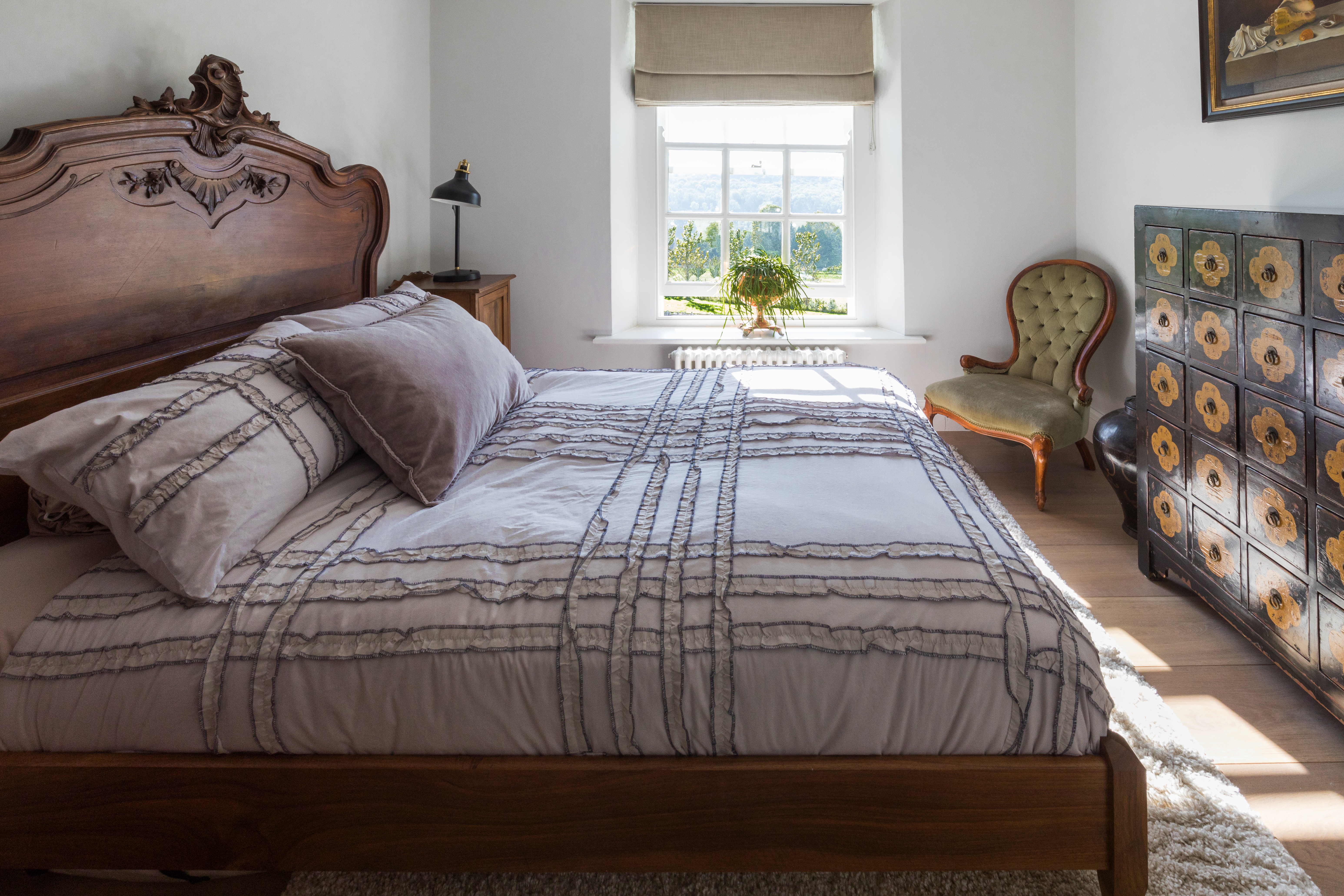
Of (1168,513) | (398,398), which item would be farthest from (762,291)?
(398,398)

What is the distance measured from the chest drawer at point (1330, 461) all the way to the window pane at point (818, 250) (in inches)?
115

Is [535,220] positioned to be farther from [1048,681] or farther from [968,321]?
[1048,681]

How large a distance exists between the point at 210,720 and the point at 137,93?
156 centimetres

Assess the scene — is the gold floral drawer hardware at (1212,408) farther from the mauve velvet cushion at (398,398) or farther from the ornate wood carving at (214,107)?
the ornate wood carving at (214,107)

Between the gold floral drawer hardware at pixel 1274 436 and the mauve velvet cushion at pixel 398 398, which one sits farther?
the gold floral drawer hardware at pixel 1274 436

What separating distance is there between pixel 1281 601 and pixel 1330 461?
39 cm

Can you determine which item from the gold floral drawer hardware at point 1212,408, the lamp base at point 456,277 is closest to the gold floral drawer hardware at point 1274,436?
the gold floral drawer hardware at point 1212,408

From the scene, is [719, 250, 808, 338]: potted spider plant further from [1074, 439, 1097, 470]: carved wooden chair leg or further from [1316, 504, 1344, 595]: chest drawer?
[1316, 504, 1344, 595]: chest drawer

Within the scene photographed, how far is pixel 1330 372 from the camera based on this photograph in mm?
1969

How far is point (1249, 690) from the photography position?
2238mm

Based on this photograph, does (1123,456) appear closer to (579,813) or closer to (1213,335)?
(1213,335)

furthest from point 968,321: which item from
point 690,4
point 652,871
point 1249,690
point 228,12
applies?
point 652,871

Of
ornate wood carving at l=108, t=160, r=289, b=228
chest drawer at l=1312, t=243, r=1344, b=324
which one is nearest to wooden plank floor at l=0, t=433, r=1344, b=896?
chest drawer at l=1312, t=243, r=1344, b=324

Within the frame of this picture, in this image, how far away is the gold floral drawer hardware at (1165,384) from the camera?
8.75 ft
